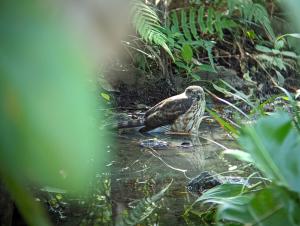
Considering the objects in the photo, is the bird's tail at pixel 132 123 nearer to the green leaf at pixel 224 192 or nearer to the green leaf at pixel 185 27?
the green leaf at pixel 185 27

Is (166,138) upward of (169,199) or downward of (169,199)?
downward

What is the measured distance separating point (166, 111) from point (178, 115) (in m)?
0.17

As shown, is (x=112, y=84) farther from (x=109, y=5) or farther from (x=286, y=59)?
(x=109, y=5)

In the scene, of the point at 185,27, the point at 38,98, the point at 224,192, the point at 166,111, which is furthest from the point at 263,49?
the point at 38,98

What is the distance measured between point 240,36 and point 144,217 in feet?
12.0

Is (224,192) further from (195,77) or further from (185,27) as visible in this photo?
(185,27)

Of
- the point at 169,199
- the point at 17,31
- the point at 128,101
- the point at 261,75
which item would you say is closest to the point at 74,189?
the point at 17,31

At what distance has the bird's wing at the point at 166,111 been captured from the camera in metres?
3.48

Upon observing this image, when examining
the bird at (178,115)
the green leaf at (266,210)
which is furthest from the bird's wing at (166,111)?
the green leaf at (266,210)

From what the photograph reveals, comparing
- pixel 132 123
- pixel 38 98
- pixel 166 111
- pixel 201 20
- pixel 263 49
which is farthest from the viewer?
pixel 263 49

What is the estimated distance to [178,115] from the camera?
371cm

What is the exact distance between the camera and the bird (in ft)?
11.4

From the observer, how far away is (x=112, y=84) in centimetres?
393

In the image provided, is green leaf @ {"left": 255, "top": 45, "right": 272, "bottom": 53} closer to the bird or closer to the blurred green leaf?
the bird
